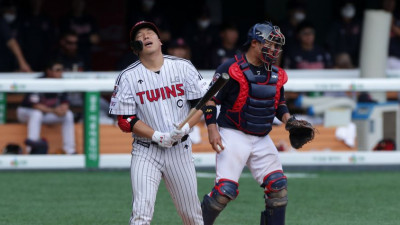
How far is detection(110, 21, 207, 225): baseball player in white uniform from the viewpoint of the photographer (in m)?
5.57

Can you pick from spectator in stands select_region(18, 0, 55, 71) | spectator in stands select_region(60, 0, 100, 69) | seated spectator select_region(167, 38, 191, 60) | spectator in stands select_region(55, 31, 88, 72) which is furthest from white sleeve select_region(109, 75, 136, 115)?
spectator in stands select_region(18, 0, 55, 71)

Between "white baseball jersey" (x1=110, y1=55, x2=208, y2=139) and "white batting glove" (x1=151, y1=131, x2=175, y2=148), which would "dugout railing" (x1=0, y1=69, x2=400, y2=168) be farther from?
"white batting glove" (x1=151, y1=131, x2=175, y2=148)

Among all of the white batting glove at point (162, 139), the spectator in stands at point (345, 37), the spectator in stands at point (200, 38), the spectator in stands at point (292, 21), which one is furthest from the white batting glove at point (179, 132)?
the spectator in stands at point (345, 37)

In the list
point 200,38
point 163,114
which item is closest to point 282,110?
Result: point 163,114

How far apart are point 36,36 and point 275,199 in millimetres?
7869

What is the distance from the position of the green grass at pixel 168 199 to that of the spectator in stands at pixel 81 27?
2888 millimetres

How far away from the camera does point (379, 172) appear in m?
10.9

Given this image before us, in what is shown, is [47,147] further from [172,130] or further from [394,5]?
[394,5]

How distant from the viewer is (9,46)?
12258 millimetres

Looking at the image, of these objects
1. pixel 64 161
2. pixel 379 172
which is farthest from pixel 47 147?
pixel 379 172

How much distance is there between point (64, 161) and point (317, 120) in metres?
3.15

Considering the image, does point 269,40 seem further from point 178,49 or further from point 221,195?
point 178,49

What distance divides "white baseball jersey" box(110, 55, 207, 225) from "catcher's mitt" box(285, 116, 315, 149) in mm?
863

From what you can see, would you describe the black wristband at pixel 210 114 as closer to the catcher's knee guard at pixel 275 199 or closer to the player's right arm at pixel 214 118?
the player's right arm at pixel 214 118
